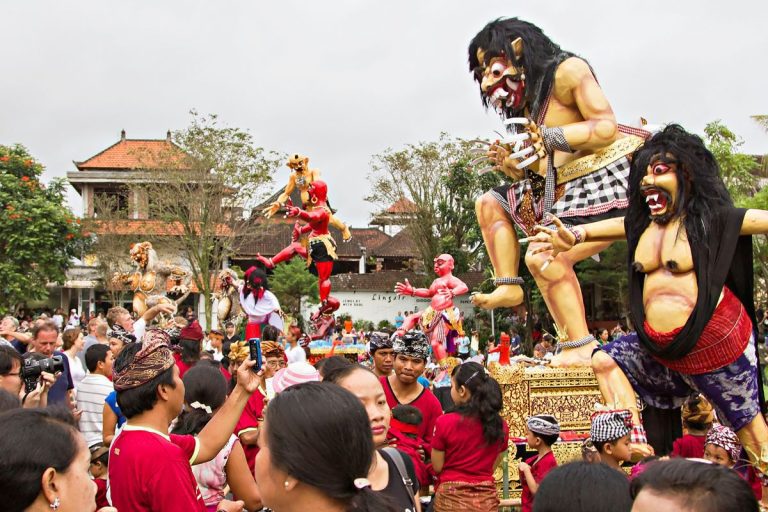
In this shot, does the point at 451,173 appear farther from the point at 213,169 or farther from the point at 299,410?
the point at 299,410

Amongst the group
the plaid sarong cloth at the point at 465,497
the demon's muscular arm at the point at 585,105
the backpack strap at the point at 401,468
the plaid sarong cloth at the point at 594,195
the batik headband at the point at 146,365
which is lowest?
the plaid sarong cloth at the point at 465,497

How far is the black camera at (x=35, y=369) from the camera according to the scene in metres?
4.28

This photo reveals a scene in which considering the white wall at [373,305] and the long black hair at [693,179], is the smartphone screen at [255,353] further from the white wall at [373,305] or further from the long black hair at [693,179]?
the white wall at [373,305]

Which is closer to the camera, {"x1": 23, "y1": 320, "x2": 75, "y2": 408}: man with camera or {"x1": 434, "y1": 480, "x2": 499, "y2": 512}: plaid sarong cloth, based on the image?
{"x1": 434, "y1": 480, "x2": 499, "y2": 512}: plaid sarong cloth

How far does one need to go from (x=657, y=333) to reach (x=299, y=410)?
2.90 meters

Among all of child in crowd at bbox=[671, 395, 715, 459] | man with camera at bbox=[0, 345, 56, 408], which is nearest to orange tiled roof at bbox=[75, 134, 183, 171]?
man with camera at bbox=[0, 345, 56, 408]

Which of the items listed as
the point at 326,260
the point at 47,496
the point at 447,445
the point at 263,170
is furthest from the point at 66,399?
the point at 263,170

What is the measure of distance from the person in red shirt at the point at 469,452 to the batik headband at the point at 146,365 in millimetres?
1759

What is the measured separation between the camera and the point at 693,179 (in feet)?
14.4

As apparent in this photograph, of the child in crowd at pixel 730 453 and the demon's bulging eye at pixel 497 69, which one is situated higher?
the demon's bulging eye at pixel 497 69

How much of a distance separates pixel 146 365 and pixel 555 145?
12.2 feet

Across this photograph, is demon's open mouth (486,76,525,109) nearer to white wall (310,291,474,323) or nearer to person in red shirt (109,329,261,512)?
person in red shirt (109,329,261,512)

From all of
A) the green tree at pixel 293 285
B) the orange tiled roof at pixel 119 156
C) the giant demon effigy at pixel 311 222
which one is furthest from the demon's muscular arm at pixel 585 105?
the orange tiled roof at pixel 119 156

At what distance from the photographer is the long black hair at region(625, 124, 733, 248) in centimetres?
432
